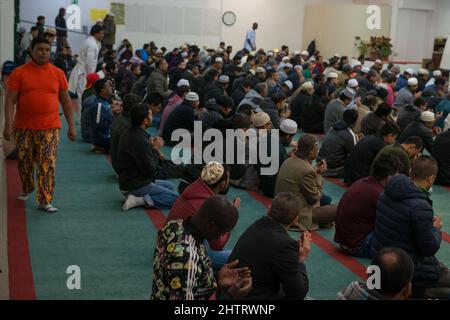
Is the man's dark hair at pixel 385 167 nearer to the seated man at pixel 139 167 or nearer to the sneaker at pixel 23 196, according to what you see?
the seated man at pixel 139 167

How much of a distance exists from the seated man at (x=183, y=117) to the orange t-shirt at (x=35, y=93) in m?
3.48

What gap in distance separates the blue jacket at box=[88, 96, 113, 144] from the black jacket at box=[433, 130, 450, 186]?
4.23 metres

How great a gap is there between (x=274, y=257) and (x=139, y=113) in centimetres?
298

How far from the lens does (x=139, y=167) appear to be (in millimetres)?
6098

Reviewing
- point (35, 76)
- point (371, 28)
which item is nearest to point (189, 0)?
point (371, 28)

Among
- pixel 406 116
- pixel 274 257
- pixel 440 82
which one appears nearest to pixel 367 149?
pixel 406 116

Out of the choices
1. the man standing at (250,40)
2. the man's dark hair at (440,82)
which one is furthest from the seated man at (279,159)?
the man standing at (250,40)

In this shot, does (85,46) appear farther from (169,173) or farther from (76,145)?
(169,173)

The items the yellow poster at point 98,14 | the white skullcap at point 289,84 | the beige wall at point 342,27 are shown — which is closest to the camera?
the white skullcap at point 289,84

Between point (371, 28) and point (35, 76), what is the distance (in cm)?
1653

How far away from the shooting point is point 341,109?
31.9 ft

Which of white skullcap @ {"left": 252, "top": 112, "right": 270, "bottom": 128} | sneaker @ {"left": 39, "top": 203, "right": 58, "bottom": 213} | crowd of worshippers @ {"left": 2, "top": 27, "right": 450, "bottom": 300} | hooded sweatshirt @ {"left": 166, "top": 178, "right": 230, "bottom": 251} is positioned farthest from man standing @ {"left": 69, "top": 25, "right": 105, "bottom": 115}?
hooded sweatshirt @ {"left": 166, "top": 178, "right": 230, "bottom": 251}

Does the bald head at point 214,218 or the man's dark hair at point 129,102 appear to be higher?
the man's dark hair at point 129,102

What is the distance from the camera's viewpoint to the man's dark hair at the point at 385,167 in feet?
15.9
